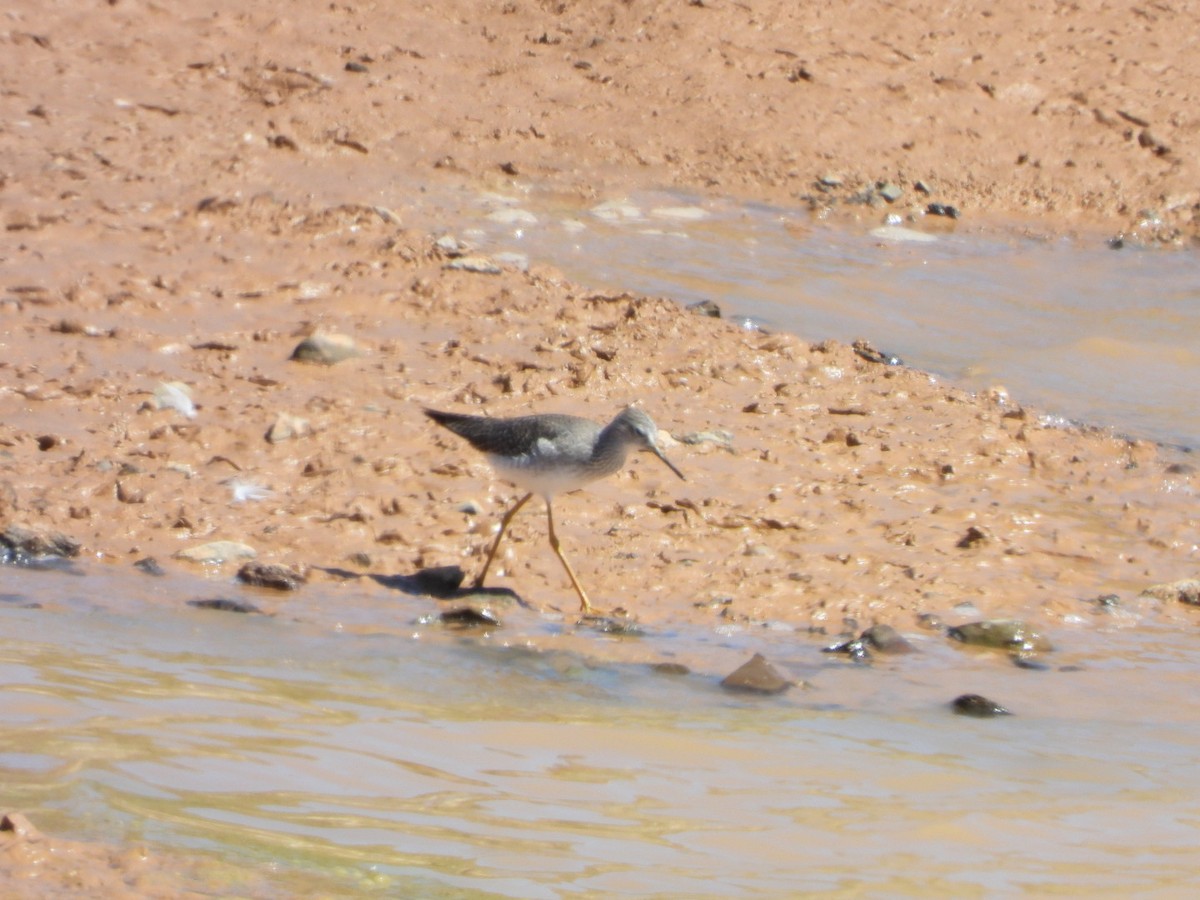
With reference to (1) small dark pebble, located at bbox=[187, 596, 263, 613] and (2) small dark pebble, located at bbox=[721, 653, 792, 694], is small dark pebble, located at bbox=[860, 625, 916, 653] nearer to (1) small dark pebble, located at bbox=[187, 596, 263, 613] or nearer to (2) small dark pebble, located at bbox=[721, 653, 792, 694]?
(2) small dark pebble, located at bbox=[721, 653, 792, 694]

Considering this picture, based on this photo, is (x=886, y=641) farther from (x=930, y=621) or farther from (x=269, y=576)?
(x=269, y=576)

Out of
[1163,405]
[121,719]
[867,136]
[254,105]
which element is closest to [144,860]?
[121,719]

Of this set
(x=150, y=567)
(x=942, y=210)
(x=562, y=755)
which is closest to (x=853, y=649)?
(x=562, y=755)

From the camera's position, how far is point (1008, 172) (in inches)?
537

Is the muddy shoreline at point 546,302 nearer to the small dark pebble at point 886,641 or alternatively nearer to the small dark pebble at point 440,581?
the small dark pebble at point 440,581

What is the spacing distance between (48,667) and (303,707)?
0.81m

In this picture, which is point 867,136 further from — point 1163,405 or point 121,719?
point 121,719

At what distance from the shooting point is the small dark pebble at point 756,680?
19.0ft

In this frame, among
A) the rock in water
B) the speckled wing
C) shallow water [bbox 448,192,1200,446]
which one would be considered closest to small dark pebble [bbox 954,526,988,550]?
the rock in water

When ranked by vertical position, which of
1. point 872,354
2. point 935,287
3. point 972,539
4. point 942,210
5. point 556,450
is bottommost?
point 972,539

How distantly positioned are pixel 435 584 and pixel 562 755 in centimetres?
207

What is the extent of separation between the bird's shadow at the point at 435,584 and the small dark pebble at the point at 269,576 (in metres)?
0.23

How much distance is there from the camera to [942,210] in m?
13.1

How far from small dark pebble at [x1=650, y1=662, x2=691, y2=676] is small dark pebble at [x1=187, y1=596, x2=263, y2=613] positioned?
1520 millimetres
